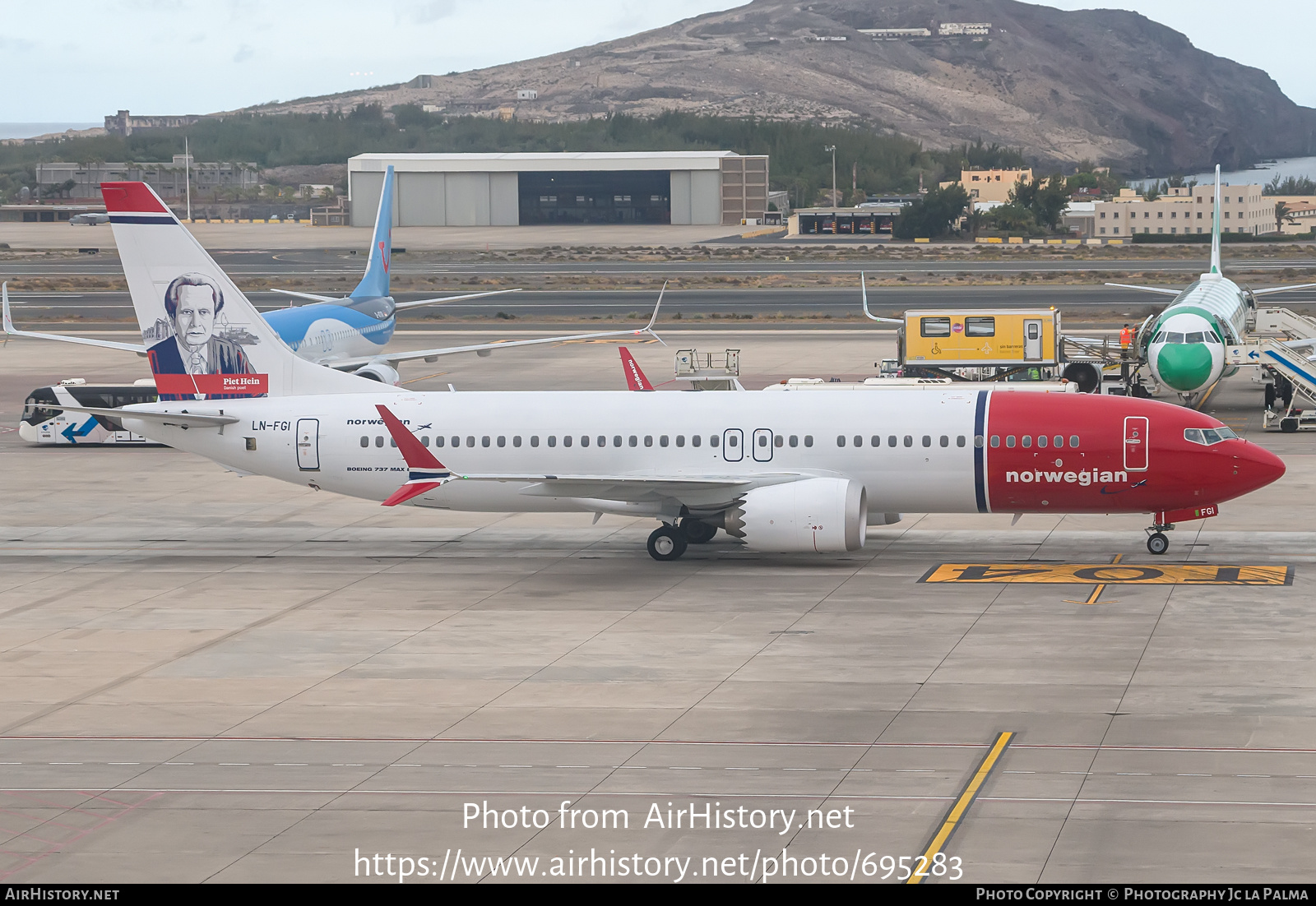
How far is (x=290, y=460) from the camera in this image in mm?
38938

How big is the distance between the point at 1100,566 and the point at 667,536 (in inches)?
403

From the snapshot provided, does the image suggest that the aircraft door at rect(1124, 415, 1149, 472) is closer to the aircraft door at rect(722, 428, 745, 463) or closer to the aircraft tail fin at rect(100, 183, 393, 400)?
the aircraft door at rect(722, 428, 745, 463)

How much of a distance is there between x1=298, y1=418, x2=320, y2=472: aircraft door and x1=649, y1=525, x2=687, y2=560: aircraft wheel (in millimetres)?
8738

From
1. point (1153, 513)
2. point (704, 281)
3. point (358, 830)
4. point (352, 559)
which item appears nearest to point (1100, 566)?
point (1153, 513)

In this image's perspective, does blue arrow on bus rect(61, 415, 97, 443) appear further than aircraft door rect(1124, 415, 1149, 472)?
Yes

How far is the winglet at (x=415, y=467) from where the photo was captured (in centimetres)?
3578

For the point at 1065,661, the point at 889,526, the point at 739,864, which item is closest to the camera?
the point at 739,864

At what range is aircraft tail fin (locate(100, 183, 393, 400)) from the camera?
38.9m

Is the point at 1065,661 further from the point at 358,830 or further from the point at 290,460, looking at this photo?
the point at 290,460

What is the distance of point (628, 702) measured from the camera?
26.1 m

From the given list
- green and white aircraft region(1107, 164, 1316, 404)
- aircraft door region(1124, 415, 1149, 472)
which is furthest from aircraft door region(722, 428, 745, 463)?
green and white aircraft region(1107, 164, 1316, 404)

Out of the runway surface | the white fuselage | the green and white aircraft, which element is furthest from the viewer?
the green and white aircraft

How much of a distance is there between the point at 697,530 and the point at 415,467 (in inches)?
278

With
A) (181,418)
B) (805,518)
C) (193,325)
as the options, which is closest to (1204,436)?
(805,518)
